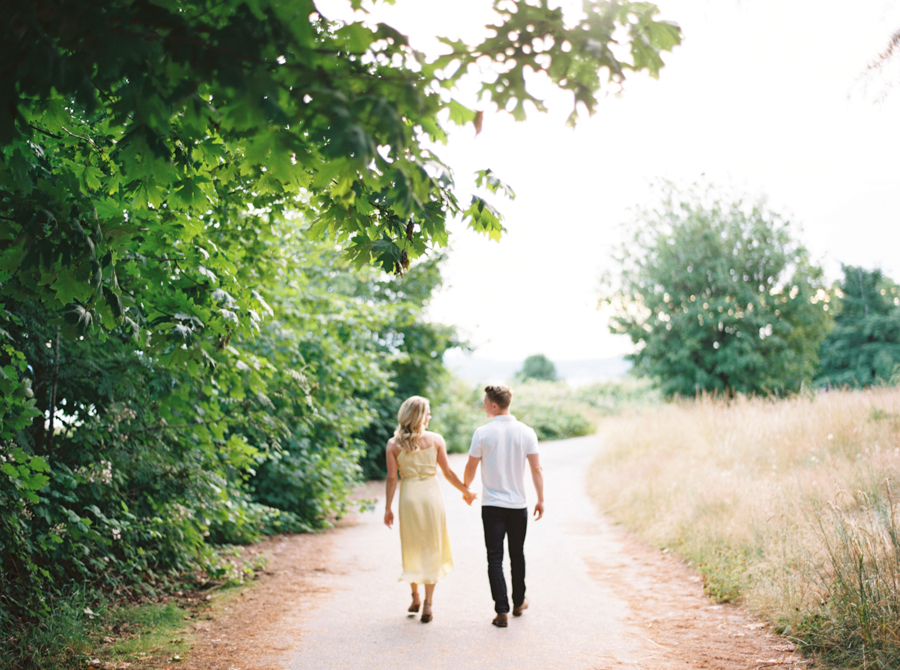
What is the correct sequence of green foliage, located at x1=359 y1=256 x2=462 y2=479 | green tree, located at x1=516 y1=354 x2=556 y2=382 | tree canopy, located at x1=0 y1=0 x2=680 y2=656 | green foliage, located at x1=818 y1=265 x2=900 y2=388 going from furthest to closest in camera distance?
1. green tree, located at x1=516 y1=354 x2=556 y2=382
2. green foliage, located at x1=818 y1=265 x2=900 y2=388
3. green foliage, located at x1=359 y1=256 x2=462 y2=479
4. tree canopy, located at x1=0 y1=0 x2=680 y2=656

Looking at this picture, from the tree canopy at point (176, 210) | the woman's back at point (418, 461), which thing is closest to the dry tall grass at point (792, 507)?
the woman's back at point (418, 461)

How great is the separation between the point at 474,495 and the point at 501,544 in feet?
1.59

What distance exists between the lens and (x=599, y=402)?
42.0 metres

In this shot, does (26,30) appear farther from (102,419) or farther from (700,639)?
(700,639)

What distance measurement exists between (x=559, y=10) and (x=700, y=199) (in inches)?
896

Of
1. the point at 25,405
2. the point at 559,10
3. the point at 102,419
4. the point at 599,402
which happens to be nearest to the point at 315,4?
the point at 559,10

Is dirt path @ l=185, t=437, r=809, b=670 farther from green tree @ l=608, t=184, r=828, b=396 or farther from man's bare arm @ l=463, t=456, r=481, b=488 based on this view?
green tree @ l=608, t=184, r=828, b=396

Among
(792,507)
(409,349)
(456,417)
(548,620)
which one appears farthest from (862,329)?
(548,620)

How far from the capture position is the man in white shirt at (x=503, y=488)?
18.1ft

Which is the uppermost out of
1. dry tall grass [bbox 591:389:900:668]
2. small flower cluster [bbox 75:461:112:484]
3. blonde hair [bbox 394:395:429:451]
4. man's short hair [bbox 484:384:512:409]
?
man's short hair [bbox 484:384:512:409]

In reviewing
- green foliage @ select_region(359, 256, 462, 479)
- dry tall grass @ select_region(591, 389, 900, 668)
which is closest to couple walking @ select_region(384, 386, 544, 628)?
dry tall grass @ select_region(591, 389, 900, 668)

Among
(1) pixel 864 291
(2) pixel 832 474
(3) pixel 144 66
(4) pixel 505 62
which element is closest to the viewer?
(3) pixel 144 66

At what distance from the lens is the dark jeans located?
5.45 m

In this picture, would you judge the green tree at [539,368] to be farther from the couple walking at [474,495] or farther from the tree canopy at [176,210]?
the couple walking at [474,495]
